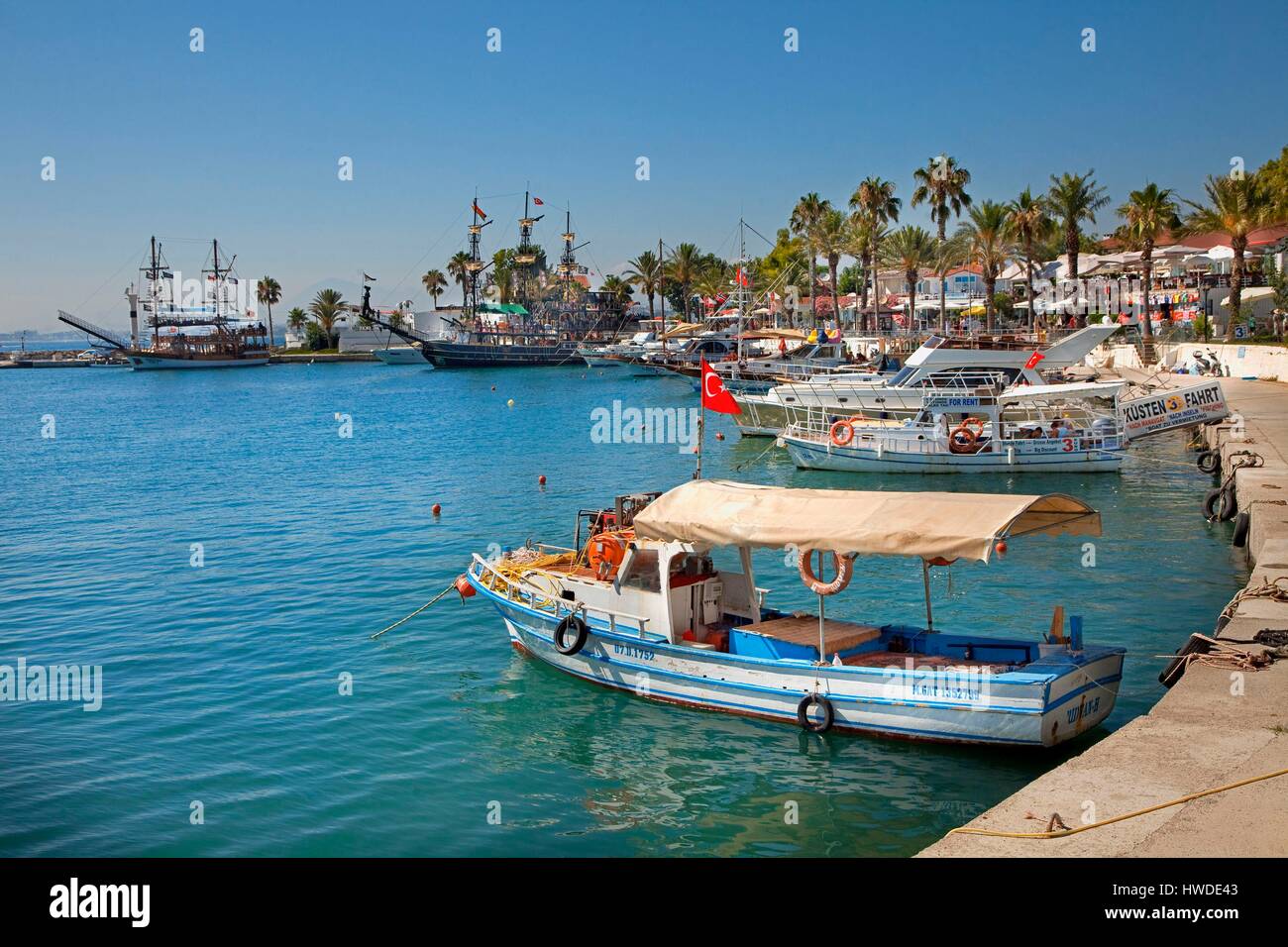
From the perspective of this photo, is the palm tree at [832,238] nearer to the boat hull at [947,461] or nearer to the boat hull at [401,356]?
the boat hull at [947,461]

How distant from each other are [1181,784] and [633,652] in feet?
26.8

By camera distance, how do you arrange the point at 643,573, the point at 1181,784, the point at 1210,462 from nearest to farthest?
the point at 1181,784 < the point at 643,573 < the point at 1210,462

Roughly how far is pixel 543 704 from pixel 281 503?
23.7m

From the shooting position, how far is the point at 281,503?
123 ft

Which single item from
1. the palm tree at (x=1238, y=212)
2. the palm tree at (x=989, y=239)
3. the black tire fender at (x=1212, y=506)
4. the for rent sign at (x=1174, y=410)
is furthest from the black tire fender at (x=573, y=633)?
the palm tree at (x=989, y=239)

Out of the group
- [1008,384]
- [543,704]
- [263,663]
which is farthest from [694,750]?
[1008,384]

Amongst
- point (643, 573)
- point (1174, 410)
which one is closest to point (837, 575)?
point (643, 573)

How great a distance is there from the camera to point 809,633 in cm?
1541

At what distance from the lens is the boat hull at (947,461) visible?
123 feet

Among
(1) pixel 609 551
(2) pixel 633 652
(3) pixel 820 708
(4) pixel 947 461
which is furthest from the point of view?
(4) pixel 947 461

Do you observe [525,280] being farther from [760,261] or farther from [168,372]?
[168,372]

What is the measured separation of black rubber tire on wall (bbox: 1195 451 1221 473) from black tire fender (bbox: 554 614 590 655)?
26.4 meters

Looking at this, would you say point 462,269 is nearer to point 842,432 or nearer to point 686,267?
point 686,267

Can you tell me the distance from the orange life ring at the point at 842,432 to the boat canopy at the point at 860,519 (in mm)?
24231
